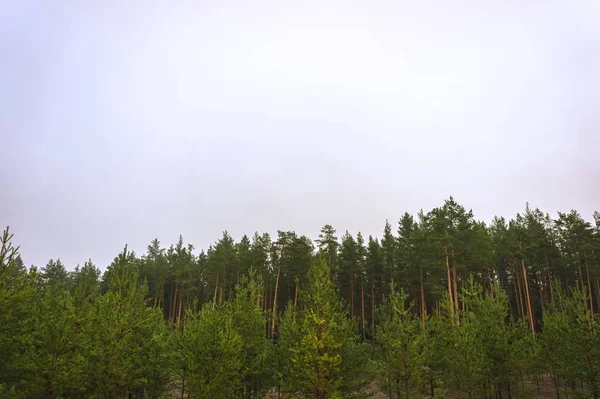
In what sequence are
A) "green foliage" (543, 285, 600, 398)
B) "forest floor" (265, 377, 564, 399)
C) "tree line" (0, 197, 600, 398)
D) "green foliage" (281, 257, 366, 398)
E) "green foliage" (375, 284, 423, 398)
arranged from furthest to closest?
"forest floor" (265, 377, 564, 399) < "green foliage" (375, 284, 423, 398) < "green foliage" (543, 285, 600, 398) < "green foliage" (281, 257, 366, 398) < "tree line" (0, 197, 600, 398)

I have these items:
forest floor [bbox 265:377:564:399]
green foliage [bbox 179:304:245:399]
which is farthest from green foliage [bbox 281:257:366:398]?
forest floor [bbox 265:377:564:399]

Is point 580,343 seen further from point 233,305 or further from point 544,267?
point 544,267

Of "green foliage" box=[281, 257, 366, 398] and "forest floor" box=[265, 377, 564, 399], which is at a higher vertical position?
"green foliage" box=[281, 257, 366, 398]

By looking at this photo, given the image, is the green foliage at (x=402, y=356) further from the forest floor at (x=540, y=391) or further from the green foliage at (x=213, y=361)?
the forest floor at (x=540, y=391)

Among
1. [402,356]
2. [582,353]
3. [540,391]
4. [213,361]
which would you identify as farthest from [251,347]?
[540,391]

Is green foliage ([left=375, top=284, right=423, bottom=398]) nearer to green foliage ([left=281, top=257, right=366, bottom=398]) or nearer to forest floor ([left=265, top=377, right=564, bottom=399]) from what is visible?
green foliage ([left=281, top=257, right=366, bottom=398])

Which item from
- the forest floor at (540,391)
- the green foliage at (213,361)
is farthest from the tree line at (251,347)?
the forest floor at (540,391)

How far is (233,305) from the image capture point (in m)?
23.6

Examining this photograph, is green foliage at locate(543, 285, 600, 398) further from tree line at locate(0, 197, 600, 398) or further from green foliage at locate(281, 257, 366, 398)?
green foliage at locate(281, 257, 366, 398)

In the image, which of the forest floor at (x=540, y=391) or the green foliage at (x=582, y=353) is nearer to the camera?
the green foliage at (x=582, y=353)

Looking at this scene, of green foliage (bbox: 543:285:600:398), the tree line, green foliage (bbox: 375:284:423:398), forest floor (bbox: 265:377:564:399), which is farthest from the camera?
forest floor (bbox: 265:377:564:399)

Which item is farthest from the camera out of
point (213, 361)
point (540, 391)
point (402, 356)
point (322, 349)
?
point (540, 391)

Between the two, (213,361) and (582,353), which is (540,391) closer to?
(582,353)

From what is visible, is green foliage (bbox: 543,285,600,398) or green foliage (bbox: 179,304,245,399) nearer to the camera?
green foliage (bbox: 179,304,245,399)
